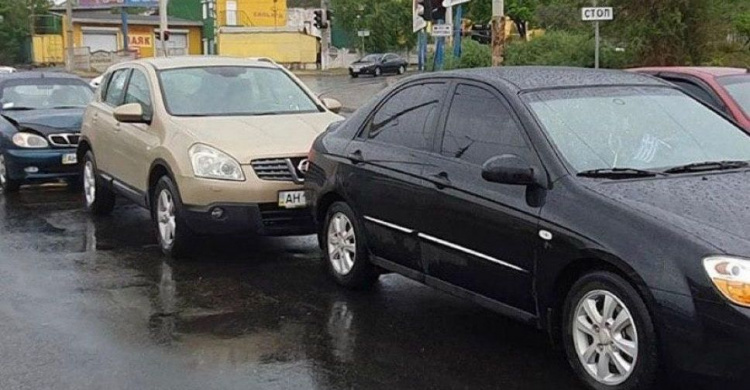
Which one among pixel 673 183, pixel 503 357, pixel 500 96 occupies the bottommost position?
pixel 503 357

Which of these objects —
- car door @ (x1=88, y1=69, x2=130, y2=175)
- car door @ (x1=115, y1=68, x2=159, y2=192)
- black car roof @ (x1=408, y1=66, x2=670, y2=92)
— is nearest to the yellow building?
car door @ (x1=88, y1=69, x2=130, y2=175)

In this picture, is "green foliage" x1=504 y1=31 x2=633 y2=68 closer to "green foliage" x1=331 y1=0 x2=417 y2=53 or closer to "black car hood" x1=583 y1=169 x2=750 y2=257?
"black car hood" x1=583 y1=169 x2=750 y2=257

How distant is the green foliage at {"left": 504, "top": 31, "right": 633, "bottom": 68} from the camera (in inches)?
987

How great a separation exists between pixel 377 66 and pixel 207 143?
168ft

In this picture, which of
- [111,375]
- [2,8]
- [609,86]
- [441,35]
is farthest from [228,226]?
[2,8]

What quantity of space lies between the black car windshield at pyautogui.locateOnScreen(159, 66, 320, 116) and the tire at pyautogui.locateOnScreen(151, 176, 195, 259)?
2.48 ft

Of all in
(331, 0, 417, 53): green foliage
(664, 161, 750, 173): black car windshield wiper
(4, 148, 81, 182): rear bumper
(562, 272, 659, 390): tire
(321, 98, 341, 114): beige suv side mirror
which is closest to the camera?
(562, 272, 659, 390): tire

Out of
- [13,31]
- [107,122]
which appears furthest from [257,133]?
[13,31]

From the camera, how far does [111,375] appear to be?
545 cm

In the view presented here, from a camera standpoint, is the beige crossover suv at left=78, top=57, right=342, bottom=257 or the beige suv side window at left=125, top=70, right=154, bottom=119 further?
the beige suv side window at left=125, top=70, right=154, bottom=119

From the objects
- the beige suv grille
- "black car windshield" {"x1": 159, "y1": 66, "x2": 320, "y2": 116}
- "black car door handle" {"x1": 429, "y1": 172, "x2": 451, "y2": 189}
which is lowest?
the beige suv grille

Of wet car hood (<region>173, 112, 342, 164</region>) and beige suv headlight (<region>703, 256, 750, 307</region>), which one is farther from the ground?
wet car hood (<region>173, 112, 342, 164</region>)

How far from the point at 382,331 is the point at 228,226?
222 cm

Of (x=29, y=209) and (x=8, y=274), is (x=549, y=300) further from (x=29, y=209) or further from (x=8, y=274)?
(x=29, y=209)
